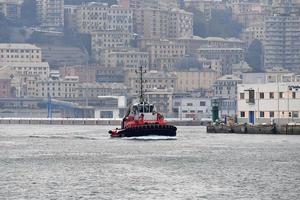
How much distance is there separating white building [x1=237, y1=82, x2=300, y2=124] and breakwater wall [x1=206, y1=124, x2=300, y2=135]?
598 cm

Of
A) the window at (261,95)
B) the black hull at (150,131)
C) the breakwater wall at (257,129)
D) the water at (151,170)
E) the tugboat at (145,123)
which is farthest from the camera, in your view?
the window at (261,95)

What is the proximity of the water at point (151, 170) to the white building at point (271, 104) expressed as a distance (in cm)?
3031

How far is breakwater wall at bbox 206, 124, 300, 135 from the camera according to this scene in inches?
5531

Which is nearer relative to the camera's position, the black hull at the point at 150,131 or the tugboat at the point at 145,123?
the black hull at the point at 150,131

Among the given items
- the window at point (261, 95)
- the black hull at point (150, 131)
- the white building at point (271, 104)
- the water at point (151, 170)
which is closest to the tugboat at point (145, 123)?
the black hull at point (150, 131)

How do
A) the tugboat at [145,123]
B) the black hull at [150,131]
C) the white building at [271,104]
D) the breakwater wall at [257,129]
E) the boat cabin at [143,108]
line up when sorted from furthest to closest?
the white building at [271,104], the breakwater wall at [257,129], the boat cabin at [143,108], the tugboat at [145,123], the black hull at [150,131]

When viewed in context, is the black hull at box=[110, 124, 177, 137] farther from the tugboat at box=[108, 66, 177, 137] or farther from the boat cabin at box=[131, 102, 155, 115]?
the boat cabin at box=[131, 102, 155, 115]

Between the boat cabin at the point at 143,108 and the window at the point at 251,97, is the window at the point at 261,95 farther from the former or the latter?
Answer: the boat cabin at the point at 143,108

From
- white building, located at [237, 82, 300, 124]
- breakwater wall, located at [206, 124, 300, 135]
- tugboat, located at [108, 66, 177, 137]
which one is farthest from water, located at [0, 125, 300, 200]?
white building, located at [237, 82, 300, 124]

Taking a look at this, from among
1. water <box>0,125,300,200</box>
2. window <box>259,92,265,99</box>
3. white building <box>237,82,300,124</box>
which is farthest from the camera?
window <box>259,92,265,99</box>

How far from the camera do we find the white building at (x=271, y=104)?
511 ft

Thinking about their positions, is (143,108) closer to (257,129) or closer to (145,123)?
(145,123)

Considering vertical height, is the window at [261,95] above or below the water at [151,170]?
above

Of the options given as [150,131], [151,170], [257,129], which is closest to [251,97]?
[257,129]
